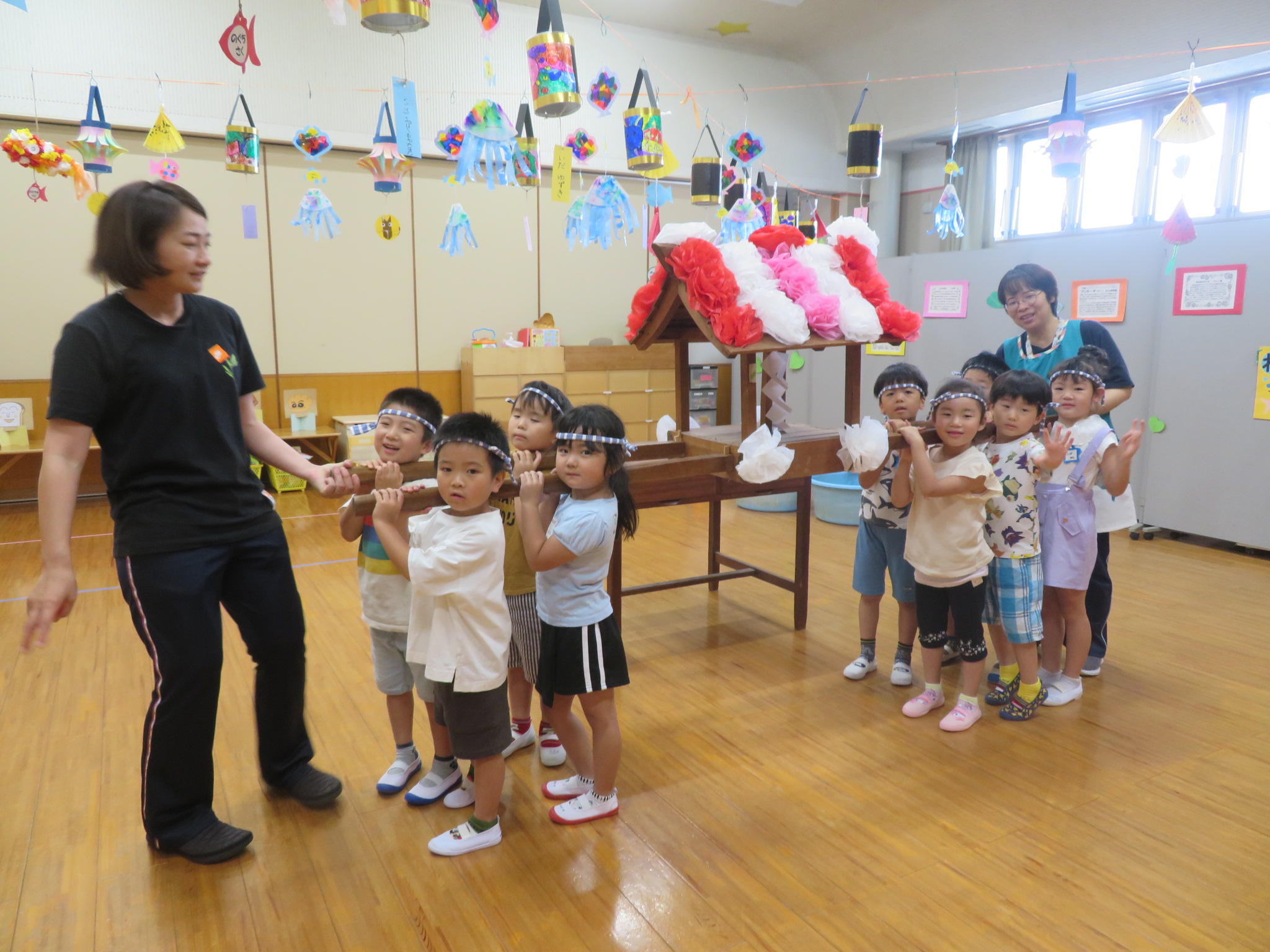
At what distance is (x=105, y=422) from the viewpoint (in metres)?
1.69

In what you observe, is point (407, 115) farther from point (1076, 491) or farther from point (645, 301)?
point (1076, 491)

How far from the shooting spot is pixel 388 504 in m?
1.72

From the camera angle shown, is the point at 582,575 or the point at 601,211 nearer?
the point at 582,575

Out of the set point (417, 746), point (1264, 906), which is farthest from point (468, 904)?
point (1264, 906)

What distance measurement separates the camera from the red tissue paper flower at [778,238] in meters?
2.39

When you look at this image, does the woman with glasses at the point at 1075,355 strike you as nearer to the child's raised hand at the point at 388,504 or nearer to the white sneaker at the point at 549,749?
the white sneaker at the point at 549,749

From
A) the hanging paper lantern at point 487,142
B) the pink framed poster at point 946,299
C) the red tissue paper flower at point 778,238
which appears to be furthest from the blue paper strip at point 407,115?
the pink framed poster at point 946,299

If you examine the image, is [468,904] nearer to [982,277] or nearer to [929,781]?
[929,781]

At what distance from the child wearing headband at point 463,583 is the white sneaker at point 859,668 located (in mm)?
1468

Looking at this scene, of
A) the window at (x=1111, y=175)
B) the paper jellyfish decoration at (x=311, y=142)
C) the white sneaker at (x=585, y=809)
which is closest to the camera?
the white sneaker at (x=585, y=809)

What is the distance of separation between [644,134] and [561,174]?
0.56 m

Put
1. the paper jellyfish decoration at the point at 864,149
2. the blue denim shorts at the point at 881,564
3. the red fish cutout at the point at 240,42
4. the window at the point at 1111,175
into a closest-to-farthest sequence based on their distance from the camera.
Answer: the blue denim shorts at the point at 881,564 < the red fish cutout at the point at 240,42 < the paper jellyfish decoration at the point at 864,149 < the window at the point at 1111,175

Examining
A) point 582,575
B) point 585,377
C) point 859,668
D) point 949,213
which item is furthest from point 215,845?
point 585,377

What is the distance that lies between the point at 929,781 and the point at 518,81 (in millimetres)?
6516
